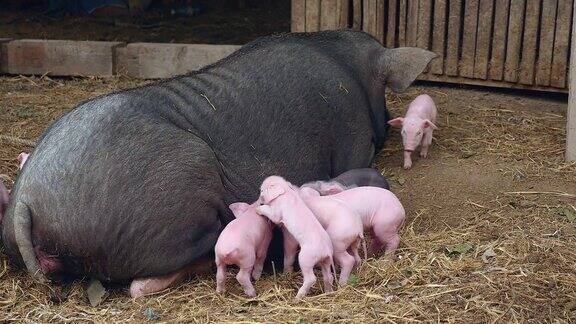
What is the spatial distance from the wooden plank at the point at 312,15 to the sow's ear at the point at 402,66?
171cm

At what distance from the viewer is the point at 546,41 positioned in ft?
23.2

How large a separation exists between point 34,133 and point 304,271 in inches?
133

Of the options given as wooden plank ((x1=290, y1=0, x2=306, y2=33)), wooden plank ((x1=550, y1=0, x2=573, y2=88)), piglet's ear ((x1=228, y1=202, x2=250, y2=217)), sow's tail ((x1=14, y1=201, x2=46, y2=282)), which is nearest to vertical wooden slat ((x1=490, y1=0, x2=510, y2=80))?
wooden plank ((x1=550, y1=0, x2=573, y2=88))

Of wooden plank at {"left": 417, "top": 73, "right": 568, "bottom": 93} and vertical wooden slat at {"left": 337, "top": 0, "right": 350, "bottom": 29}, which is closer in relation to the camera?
wooden plank at {"left": 417, "top": 73, "right": 568, "bottom": 93}

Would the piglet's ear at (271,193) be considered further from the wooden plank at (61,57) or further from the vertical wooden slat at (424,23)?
the wooden plank at (61,57)

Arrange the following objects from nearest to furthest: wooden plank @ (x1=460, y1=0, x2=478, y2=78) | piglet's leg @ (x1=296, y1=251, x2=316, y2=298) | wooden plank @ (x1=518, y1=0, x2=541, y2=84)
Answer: piglet's leg @ (x1=296, y1=251, x2=316, y2=298) → wooden plank @ (x1=518, y1=0, x2=541, y2=84) → wooden plank @ (x1=460, y1=0, x2=478, y2=78)

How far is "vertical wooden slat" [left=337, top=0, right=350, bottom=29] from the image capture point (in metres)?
7.58

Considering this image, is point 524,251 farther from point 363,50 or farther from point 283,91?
point 363,50

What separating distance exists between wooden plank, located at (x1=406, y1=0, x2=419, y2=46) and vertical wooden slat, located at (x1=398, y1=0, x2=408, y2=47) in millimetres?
26

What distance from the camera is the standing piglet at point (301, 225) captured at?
3971mm

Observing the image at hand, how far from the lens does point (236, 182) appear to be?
4.73 meters

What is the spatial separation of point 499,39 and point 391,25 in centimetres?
91

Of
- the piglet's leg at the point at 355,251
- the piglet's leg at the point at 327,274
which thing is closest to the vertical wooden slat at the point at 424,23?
the piglet's leg at the point at 355,251

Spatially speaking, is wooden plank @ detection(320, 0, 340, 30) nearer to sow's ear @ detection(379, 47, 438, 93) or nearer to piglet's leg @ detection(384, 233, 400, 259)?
sow's ear @ detection(379, 47, 438, 93)
